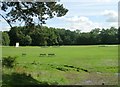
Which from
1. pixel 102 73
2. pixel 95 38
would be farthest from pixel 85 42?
pixel 102 73

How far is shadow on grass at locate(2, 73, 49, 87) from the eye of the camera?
18.2 m

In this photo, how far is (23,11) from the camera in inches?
823

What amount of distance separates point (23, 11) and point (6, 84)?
5351 mm

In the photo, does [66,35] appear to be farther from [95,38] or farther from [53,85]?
[53,85]

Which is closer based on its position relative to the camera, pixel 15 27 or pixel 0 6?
pixel 0 6

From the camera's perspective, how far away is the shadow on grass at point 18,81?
18.2m

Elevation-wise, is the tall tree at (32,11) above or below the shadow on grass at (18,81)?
above

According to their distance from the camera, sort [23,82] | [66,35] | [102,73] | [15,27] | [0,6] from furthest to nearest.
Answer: [66,35]
[102,73]
[15,27]
[0,6]
[23,82]

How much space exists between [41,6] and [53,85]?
4.96 meters

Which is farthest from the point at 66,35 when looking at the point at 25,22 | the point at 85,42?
the point at 25,22

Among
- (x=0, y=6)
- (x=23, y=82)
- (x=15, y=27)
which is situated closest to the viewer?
(x=23, y=82)

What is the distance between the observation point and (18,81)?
19.4m

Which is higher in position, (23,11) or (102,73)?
(23,11)

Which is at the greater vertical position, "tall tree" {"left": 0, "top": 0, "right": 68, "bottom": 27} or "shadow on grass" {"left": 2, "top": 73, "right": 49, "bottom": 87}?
"tall tree" {"left": 0, "top": 0, "right": 68, "bottom": 27}
